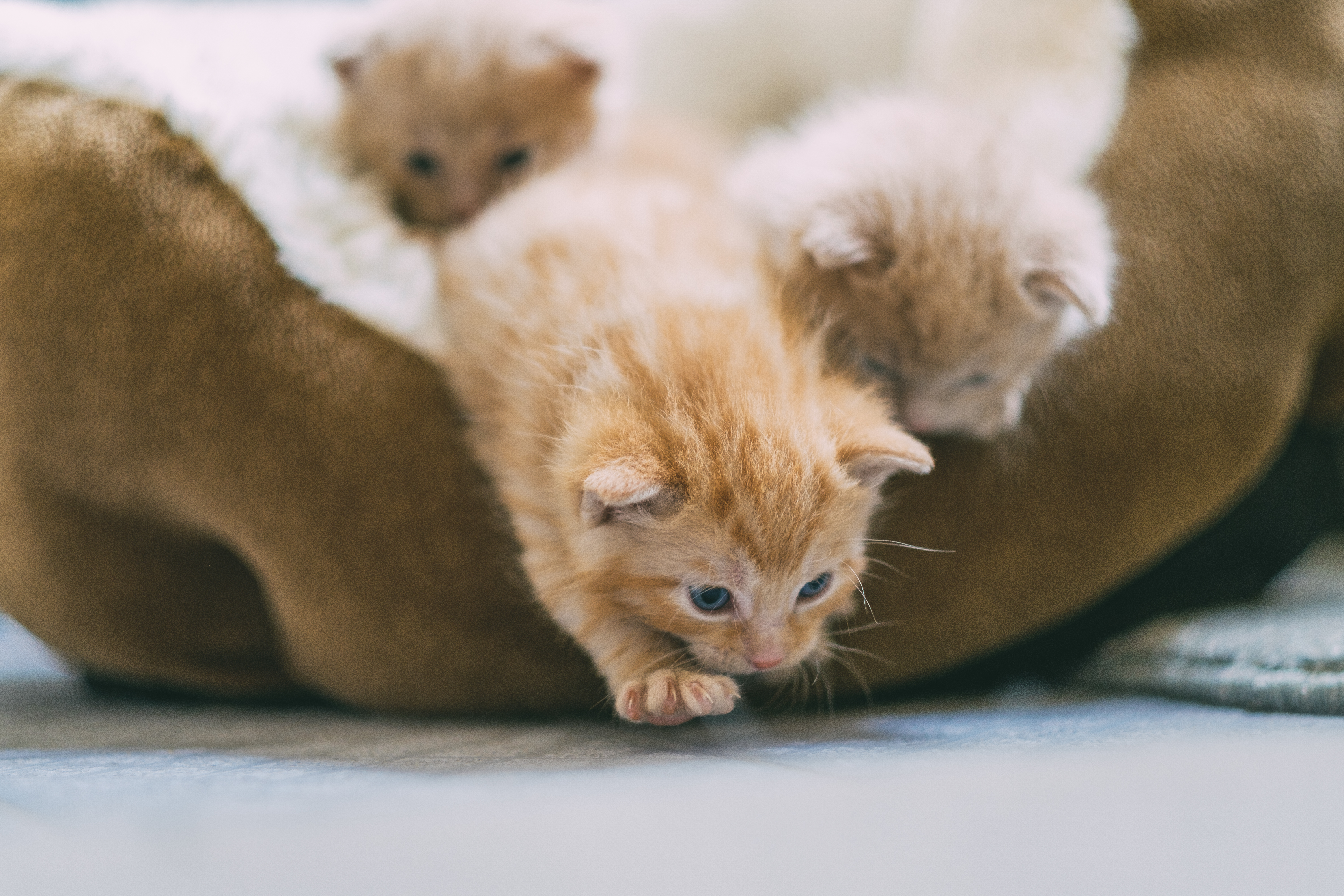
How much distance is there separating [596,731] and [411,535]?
0.39m

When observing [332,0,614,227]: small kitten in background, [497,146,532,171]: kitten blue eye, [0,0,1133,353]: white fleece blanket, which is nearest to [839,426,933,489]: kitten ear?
[0,0,1133,353]: white fleece blanket

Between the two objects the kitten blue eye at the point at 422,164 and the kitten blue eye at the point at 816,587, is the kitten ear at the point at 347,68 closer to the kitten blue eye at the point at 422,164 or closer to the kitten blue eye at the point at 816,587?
the kitten blue eye at the point at 422,164

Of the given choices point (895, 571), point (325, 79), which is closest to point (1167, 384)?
point (895, 571)

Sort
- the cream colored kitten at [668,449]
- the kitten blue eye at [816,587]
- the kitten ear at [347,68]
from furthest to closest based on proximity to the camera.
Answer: the kitten ear at [347,68] < the kitten blue eye at [816,587] < the cream colored kitten at [668,449]

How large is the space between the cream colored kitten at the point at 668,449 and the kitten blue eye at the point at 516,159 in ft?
1.67

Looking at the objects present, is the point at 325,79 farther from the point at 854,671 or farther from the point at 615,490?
the point at 854,671

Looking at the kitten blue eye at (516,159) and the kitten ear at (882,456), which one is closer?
the kitten ear at (882,456)

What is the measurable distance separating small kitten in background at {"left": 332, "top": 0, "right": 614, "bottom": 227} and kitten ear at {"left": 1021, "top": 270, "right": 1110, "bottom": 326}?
0.96 meters

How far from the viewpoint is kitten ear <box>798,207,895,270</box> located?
133 centimetres

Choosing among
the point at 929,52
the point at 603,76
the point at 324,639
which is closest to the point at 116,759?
the point at 324,639

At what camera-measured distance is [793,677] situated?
4.50 ft

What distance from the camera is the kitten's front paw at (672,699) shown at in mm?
1136

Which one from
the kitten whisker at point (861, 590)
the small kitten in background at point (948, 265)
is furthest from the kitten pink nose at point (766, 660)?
the small kitten in background at point (948, 265)

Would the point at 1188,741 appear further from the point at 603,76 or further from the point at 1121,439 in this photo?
the point at 603,76
